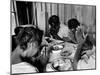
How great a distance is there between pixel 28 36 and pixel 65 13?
0.54 m

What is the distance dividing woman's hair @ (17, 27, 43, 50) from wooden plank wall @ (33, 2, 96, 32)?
0.28ft

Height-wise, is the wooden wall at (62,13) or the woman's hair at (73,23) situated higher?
the wooden wall at (62,13)

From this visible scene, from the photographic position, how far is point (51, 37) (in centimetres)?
198

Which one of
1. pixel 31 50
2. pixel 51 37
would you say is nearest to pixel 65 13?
pixel 51 37

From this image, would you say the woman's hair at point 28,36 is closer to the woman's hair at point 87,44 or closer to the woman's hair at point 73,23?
the woman's hair at point 73,23

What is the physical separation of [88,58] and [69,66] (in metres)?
0.27

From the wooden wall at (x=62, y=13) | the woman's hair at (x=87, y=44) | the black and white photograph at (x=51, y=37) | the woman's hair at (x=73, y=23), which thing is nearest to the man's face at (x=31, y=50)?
the black and white photograph at (x=51, y=37)

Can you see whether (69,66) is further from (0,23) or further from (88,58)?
(0,23)

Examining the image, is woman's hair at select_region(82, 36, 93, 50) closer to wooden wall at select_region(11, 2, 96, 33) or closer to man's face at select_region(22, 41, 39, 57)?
wooden wall at select_region(11, 2, 96, 33)

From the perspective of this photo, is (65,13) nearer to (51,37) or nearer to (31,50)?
(51,37)

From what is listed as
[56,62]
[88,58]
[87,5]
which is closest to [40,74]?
[56,62]

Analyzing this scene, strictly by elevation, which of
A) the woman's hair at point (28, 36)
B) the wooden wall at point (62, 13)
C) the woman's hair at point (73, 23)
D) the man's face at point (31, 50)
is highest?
the wooden wall at point (62, 13)

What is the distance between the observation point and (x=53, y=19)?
1.99m

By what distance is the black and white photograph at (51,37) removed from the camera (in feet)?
6.19
